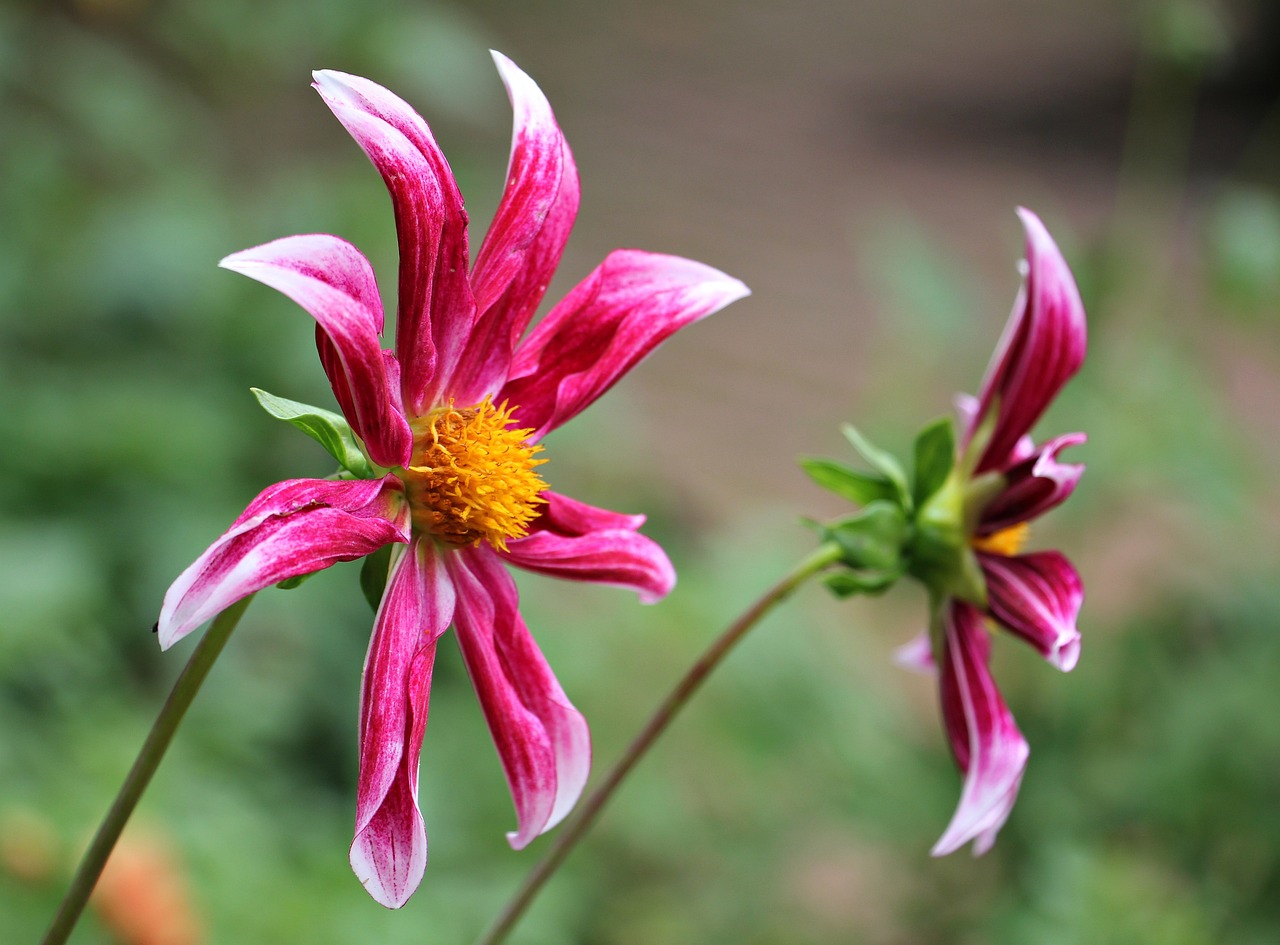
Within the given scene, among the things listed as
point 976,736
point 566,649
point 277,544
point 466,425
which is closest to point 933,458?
point 976,736

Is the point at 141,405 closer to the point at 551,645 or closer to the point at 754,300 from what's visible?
the point at 551,645

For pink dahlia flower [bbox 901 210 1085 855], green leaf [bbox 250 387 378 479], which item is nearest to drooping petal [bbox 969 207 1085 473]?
pink dahlia flower [bbox 901 210 1085 855]

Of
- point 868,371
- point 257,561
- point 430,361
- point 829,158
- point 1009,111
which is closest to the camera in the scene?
point 257,561

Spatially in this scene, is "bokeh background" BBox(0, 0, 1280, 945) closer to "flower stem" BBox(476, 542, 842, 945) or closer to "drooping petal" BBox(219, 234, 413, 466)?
"flower stem" BBox(476, 542, 842, 945)

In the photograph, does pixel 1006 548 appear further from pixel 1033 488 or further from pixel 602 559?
pixel 602 559

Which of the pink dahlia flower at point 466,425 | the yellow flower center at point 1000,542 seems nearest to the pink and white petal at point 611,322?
the pink dahlia flower at point 466,425

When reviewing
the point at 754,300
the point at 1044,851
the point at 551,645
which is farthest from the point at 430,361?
the point at 754,300
